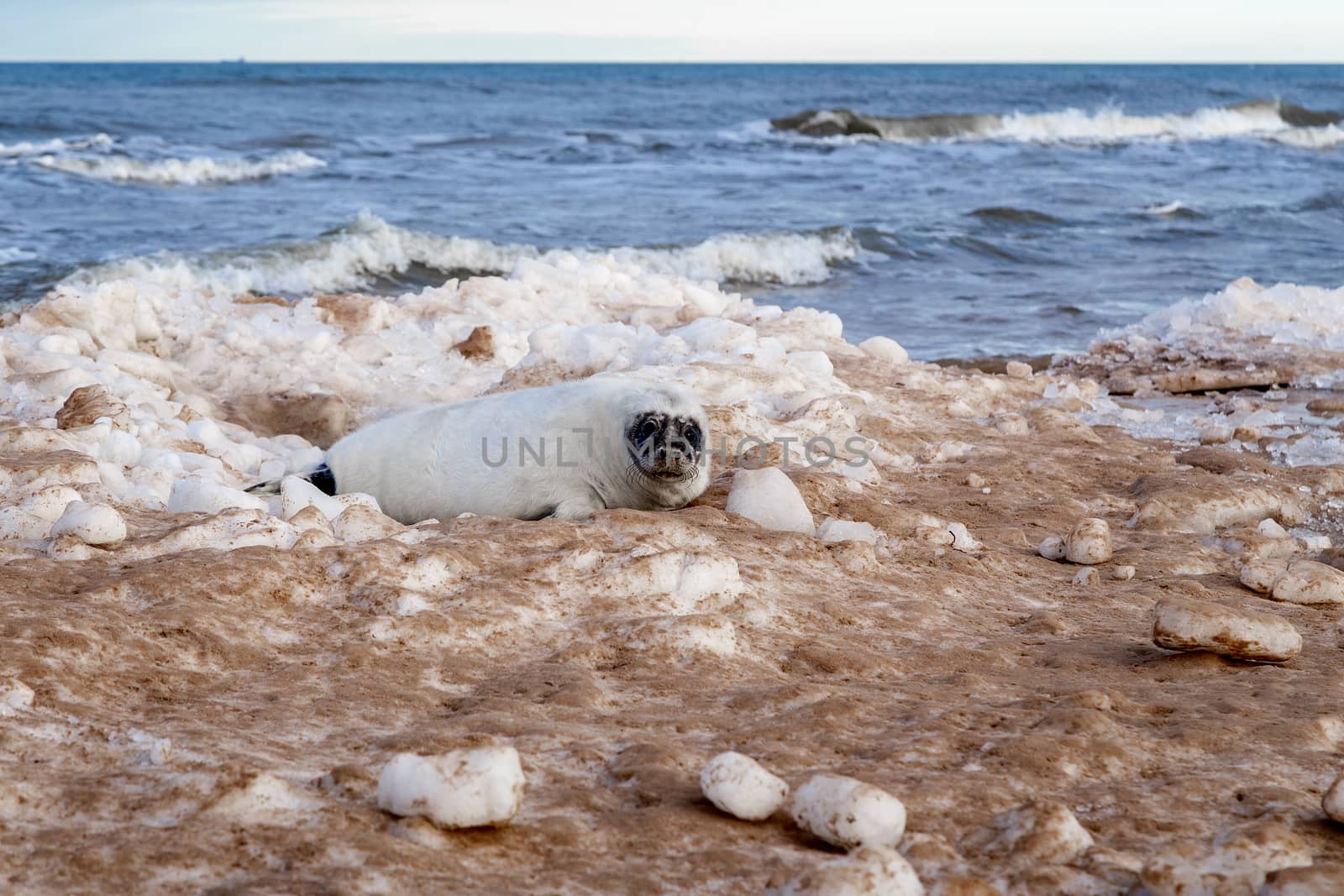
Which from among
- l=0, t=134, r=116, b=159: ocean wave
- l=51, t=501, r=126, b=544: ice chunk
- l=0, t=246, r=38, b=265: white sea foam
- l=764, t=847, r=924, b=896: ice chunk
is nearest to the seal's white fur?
l=51, t=501, r=126, b=544: ice chunk

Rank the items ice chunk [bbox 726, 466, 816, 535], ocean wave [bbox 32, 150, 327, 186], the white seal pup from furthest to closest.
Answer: ocean wave [bbox 32, 150, 327, 186] → the white seal pup → ice chunk [bbox 726, 466, 816, 535]

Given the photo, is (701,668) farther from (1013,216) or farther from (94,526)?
(1013,216)

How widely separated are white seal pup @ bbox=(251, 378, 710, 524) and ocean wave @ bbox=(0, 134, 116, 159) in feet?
64.1

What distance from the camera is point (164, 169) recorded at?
20.3m

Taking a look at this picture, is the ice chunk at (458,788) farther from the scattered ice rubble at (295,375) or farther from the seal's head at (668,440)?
the seal's head at (668,440)

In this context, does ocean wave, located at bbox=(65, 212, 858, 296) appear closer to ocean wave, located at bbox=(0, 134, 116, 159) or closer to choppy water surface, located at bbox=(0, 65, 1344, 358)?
choppy water surface, located at bbox=(0, 65, 1344, 358)

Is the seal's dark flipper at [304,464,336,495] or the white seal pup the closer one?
the white seal pup

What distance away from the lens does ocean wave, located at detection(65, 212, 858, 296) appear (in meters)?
11.3

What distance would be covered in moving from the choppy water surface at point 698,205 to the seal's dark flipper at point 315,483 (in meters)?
6.01

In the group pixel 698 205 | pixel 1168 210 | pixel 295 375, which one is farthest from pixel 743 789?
pixel 1168 210

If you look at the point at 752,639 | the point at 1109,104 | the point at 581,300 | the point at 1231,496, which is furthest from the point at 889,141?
the point at 752,639

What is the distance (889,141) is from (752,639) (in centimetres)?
3377

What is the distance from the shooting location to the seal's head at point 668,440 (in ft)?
15.2

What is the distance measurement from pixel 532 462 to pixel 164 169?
17.8 m
